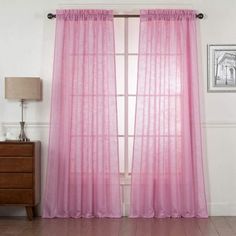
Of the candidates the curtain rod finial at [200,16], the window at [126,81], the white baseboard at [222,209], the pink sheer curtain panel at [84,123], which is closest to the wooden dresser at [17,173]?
the pink sheer curtain panel at [84,123]

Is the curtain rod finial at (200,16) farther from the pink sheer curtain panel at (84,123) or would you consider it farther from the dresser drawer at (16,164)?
the dresser drawer at (16,164)

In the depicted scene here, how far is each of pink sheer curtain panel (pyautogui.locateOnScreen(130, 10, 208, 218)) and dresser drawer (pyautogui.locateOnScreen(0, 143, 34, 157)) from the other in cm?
122

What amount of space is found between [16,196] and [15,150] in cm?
52

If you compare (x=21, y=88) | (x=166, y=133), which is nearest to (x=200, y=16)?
(x=166, y=133)

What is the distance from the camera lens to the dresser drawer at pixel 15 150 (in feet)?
19.1

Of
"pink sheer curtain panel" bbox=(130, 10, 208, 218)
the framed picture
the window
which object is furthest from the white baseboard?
the framed picture

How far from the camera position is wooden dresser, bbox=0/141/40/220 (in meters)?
5.79

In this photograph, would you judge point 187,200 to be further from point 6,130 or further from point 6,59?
point 6,59

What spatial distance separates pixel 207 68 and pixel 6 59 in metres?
2.43

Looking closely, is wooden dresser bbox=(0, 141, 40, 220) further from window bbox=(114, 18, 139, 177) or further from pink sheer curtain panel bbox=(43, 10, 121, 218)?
window bbox=(114, 18, 139, 177)

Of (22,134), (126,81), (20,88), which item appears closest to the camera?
(20,88)

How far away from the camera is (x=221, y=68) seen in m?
6.18

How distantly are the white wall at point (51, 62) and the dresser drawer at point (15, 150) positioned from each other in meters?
0.41

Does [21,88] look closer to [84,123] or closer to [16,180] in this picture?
[84,123]
